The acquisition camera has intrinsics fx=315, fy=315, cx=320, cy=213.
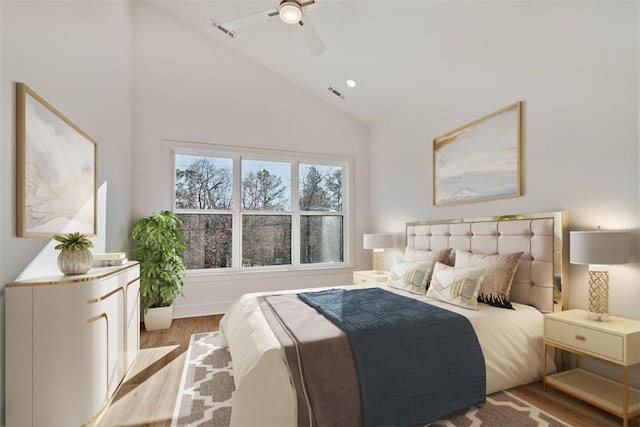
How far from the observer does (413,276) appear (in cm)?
299

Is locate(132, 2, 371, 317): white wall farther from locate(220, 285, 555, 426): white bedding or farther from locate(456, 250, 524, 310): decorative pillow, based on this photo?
locate(456, 250, 524, 310): decorative pillow

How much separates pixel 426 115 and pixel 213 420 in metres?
3.70

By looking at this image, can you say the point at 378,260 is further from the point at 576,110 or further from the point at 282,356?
the point at 282,356

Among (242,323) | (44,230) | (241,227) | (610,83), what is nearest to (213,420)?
(242,323)

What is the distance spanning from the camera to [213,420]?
1.90 metres

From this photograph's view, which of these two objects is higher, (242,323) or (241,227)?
(241,227)

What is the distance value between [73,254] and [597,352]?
3236 millimetres

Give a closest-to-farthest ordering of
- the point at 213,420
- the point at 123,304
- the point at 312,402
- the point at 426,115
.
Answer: the point at 312,402 < the point at 213,420 < the point at 123,304 < the point at 426,115

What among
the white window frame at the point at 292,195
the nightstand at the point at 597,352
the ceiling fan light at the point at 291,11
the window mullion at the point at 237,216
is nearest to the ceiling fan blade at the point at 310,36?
the ceiling fan light at the point at 291,11

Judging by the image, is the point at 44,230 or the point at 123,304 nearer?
the point at 44,230

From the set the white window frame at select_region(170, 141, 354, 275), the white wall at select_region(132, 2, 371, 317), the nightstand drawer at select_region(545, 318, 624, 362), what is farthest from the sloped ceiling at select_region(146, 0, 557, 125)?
the nightstand drawer at select_region(545, 318, 624, 362)

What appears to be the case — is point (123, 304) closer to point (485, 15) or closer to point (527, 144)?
point (527, 144)

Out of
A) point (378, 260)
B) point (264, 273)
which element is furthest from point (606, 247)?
point (264, 273)

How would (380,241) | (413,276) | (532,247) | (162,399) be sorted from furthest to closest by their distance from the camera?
1. (380,241)
2. (413,276)
3. (532,247)
4. (162,399)
